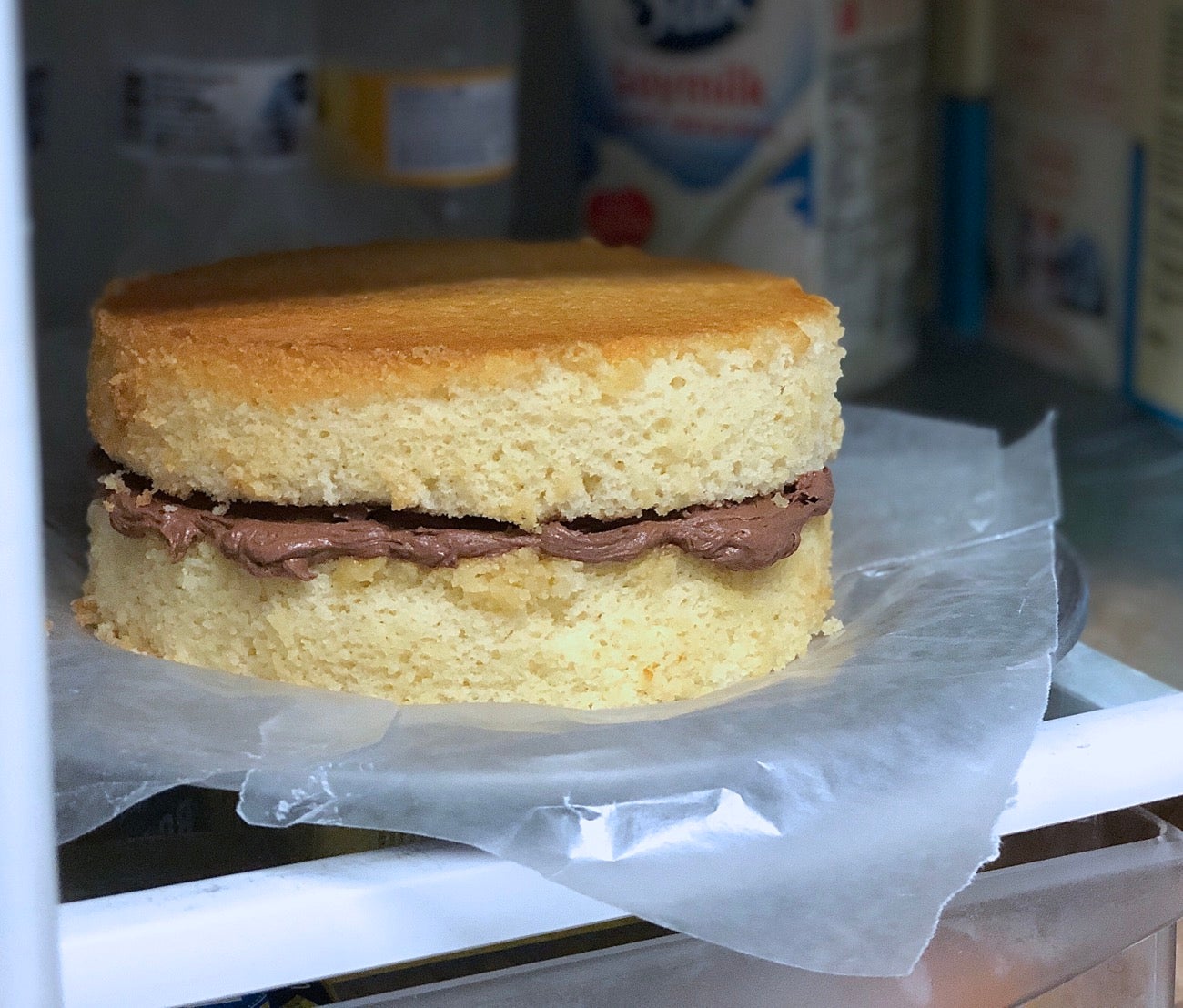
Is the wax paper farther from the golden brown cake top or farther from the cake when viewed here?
the golden brown cake top

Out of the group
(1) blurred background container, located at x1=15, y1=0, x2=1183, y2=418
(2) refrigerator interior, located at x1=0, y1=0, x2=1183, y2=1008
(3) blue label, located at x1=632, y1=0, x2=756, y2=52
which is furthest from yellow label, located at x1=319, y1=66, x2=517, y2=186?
(2) refrigerator interior, located at x1=0, y1=0, x2=1183, y2=1008

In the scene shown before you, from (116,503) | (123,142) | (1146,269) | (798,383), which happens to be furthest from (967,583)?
(123,142)

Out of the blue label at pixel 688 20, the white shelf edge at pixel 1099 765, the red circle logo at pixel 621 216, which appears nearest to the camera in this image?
the white shelf edge at pixel 1099 765

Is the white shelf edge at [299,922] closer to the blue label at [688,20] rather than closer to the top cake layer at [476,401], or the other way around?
the top cake layer at [476,401]

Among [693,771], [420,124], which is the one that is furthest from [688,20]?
[693,771]

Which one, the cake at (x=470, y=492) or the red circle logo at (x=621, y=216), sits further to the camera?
the red circle logo at (x=621, y=216)

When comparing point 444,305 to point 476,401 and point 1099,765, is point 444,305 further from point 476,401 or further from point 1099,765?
point 1099,765

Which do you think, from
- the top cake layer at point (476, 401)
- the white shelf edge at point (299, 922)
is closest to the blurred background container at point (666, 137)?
the top cake layer at point (476, 401)
